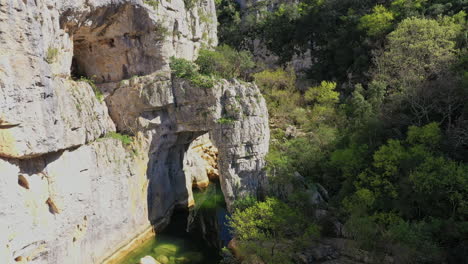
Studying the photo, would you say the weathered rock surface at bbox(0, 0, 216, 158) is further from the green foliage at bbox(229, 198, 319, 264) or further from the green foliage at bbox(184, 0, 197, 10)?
the green foliage at bbox(229, 198, 319, 264)

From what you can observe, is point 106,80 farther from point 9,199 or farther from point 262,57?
point 262,57

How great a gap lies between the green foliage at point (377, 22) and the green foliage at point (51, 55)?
2388 centimetres

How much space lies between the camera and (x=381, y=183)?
49.3 feet

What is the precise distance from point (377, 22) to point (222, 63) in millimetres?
14208

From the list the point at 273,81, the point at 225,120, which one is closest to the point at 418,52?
the point at 273,81

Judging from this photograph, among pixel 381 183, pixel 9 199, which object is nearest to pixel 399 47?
pixel 381 183

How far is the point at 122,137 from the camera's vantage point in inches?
731

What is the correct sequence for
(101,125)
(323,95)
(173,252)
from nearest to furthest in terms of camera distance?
1. (101,125)
2. (173,252)
3. (323,95)

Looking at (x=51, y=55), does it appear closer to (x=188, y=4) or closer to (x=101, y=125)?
(x=101, y=125)

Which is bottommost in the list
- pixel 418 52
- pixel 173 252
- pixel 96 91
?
pixel 173 252

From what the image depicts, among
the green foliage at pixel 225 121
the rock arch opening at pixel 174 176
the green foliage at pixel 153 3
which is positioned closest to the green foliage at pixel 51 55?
the green foliage at pixel 153 3

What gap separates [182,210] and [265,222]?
9765 millimetres

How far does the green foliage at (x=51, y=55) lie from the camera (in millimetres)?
13847

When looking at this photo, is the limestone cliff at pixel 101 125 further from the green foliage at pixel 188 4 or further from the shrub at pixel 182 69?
the shrub at pixel 182 69
